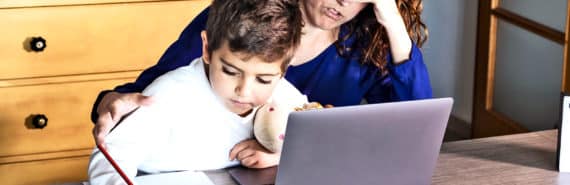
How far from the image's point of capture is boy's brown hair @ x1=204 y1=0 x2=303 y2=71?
1.52 metres

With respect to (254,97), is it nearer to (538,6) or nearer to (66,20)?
(66,20)

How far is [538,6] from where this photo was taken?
309cm

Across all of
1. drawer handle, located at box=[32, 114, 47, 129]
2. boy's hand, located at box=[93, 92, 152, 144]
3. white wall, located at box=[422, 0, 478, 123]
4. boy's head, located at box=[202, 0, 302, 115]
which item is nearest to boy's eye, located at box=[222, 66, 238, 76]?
boy's head, located at box=[202, 0, 302, 115]

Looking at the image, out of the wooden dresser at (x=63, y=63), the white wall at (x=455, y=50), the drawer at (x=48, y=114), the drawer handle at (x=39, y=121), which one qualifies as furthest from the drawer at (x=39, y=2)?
the white wall at (x=455, y=50)

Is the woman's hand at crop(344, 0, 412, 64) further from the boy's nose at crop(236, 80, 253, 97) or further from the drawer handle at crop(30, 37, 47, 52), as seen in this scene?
the drawer handle at crop(30, 37, 47, 52)

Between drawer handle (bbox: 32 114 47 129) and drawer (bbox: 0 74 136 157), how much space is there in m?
0.01

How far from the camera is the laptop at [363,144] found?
4.95 feet

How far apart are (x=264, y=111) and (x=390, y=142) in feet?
0.69

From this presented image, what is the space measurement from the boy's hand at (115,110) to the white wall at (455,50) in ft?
5.87

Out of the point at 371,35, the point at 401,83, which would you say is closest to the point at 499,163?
the point at 401,83

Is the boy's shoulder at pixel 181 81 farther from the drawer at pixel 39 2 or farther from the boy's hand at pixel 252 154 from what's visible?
the drawer at pixel 39 2

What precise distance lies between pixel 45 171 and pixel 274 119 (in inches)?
53.3

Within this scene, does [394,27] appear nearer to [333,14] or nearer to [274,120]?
[333,14]

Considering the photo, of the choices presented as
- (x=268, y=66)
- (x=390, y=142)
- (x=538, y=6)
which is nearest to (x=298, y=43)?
(x=268, y=66)
